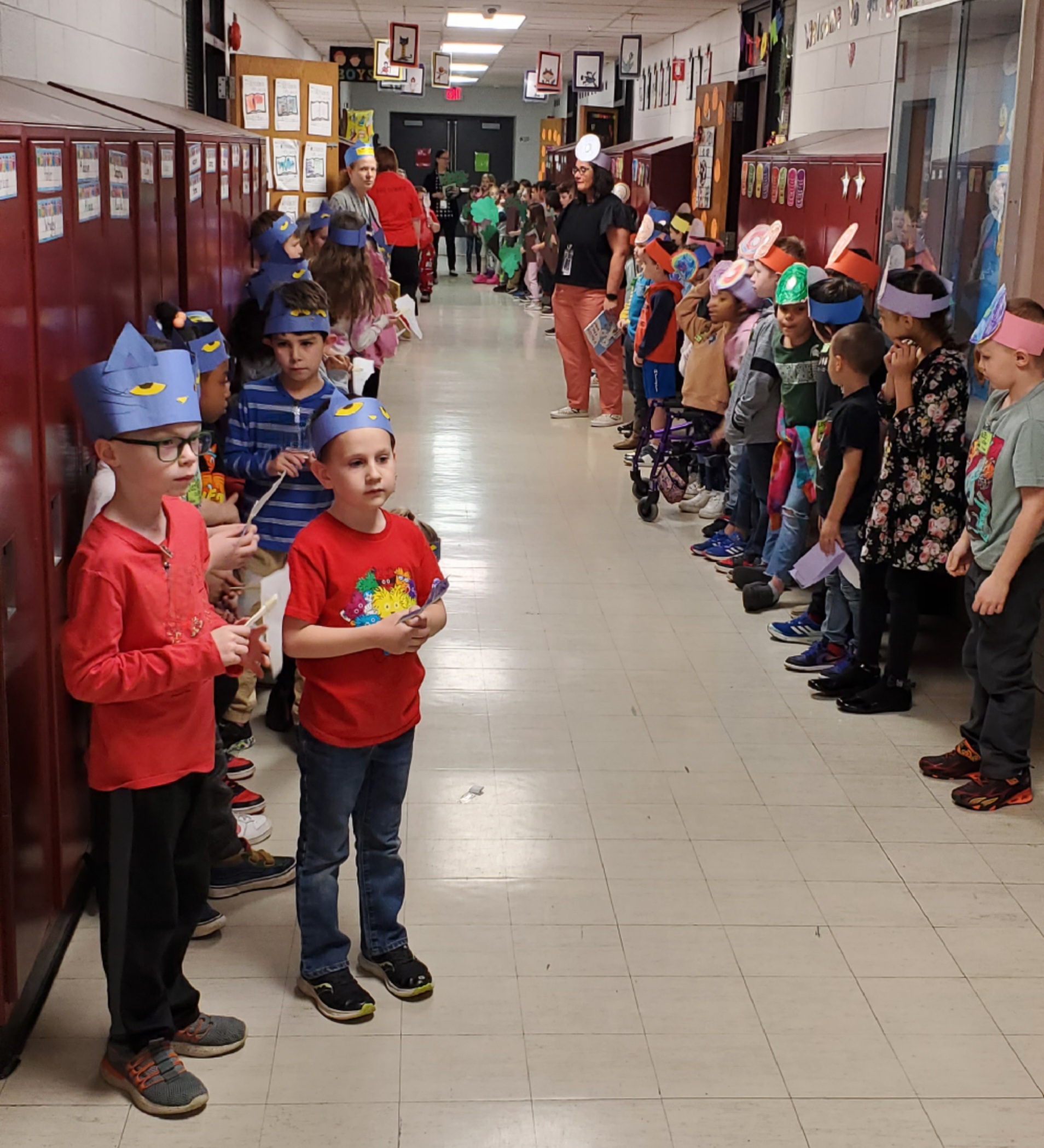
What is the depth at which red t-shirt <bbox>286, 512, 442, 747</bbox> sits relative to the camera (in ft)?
8.61

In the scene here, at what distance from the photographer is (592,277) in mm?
9117

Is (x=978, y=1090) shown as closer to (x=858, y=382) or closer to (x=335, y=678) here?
(x=335, y=678)

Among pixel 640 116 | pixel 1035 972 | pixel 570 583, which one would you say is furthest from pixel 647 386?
pixel 640 116

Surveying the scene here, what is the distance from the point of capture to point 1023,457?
143 inches

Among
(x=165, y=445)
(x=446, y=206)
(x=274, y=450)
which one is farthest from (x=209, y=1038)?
(x=446, y=206)

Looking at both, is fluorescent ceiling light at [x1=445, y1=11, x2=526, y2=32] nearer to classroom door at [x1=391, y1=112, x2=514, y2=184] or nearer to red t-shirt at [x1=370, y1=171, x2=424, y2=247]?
red t-shirt at [x1=370, y1=171, x2=424, y2=247]

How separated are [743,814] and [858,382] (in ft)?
5.42

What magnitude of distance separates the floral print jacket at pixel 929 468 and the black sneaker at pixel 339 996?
2321 mm

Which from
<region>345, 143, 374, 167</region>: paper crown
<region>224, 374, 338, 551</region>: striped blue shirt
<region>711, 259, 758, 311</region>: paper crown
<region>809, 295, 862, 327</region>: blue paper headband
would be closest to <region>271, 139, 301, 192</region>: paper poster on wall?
<region>345, 143, 374, 167</region>: paper crown

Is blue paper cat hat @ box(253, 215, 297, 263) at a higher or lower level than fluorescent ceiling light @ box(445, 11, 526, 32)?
lower

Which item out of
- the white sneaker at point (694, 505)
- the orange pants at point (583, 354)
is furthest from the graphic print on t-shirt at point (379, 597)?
the orange pants at point (583, 354)

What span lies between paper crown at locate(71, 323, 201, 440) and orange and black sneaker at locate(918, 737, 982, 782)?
8.25 feet

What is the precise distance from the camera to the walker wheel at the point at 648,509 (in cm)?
684

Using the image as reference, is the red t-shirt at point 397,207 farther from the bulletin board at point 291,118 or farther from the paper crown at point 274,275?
the paper crown at point 274,275
